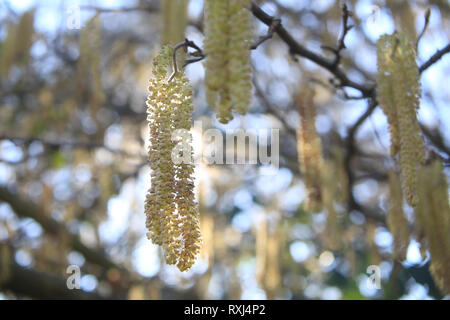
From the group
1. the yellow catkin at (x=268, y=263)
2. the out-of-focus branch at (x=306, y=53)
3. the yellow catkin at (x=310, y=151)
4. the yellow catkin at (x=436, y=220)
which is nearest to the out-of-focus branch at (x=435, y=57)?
the out-of-focus branch at (x=306, y=53)

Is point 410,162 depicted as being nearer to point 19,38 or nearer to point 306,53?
point 306,53

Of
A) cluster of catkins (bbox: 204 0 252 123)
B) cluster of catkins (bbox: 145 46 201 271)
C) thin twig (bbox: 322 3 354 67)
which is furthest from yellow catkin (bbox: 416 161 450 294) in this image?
cluster of catkins (bbox: 204 0 252 123)

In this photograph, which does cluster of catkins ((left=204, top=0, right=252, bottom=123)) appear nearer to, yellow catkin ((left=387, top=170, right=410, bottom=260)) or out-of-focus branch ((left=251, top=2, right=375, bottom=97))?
out-of-focus branch ((left=251, top=2, right=375, bottom=97))

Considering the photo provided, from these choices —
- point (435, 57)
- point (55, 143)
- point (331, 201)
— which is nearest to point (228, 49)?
point (435, 57)

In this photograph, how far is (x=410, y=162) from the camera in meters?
1.23

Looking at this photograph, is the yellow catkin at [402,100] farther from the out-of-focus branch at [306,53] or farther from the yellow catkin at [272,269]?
the yellow catkin at [272,269]

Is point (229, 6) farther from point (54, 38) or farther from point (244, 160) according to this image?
point (54, 38)

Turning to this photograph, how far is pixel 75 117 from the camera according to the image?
4242 millimetres

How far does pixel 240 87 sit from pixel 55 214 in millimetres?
3607

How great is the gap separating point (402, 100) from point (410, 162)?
0.56 feet

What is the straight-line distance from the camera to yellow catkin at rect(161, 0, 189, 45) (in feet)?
6.72

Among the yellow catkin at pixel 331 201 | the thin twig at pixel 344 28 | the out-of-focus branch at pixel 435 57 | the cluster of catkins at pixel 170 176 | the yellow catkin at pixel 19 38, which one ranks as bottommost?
the cluster of catkins at pixel 170 176

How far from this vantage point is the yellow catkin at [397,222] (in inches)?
64.4
